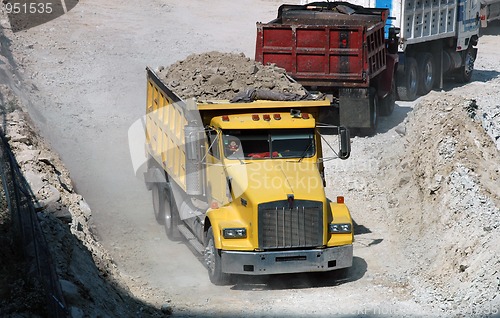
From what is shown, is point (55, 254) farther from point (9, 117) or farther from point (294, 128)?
point (9, 117)

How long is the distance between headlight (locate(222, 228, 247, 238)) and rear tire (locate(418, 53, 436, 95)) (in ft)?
47.4

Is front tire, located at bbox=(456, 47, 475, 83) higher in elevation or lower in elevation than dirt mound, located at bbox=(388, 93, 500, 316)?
lower

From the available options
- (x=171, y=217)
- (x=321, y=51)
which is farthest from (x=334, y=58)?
(x=171, y=217)

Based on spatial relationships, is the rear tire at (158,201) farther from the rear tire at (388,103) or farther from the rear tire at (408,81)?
the rear tire at (408,81)

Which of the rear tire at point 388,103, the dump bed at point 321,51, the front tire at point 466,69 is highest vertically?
the dump bed at point 321,51

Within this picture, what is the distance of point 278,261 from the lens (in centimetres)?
1295

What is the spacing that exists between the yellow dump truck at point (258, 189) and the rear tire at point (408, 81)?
11.5 meters

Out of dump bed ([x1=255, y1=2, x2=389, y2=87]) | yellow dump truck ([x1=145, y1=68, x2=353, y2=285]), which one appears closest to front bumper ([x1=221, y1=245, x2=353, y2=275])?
yellow dump truck ([x1=145, y1=68, x2=353, y2=285])

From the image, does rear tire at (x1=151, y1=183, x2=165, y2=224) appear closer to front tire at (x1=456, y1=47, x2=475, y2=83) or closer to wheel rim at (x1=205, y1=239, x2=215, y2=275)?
wheel rim at (x1=205, y1=239, x2=215, y2=275)

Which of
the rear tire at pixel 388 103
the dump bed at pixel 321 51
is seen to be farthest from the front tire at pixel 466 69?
the dump bed at pixel 321 51

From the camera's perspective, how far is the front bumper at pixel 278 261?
12.9 m

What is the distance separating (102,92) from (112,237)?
9.80m

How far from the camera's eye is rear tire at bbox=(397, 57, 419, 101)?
25.1 meters

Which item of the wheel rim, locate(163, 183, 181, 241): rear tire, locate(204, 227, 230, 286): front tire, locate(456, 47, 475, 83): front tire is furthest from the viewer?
locate(456, 47, 475, 83): front tire
